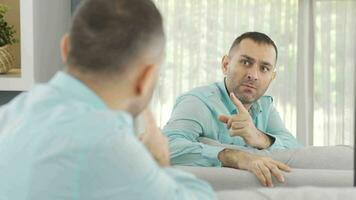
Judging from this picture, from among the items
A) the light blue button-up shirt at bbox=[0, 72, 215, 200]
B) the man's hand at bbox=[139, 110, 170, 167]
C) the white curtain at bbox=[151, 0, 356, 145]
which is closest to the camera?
the light blue button-up shirt at bbox=[0, 72, 215, 200]

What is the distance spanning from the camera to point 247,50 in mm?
925

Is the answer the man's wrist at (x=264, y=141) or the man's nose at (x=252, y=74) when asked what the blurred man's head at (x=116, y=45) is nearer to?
the man's wrist at (x=264, y=141)

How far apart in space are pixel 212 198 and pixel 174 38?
1.09 metres

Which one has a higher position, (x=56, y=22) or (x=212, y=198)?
(x=56, y=22)

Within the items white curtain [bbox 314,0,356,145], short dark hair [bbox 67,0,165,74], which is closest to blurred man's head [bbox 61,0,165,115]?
short dark hair [bbox 67,0,165,74]

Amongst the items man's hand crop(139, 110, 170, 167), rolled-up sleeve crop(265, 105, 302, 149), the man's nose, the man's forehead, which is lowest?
rolled-up sleeve crop(265, 105, 302, 149)

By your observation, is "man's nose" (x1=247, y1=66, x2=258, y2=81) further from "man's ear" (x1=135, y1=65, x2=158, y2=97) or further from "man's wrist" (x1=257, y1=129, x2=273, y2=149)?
"man's ear" (x1=135, y1=65, x2=158, y2=97)

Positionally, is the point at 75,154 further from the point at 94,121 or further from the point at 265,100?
the point at 265,100

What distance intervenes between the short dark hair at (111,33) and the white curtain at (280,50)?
21.2 inches

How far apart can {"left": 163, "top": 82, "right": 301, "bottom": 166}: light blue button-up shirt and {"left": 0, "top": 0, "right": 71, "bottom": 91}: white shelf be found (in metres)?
0.31

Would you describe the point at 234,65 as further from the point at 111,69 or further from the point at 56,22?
the point at 111,69

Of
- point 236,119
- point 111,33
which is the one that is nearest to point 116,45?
point 111,33

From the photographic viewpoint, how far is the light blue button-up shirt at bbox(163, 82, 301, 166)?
0.69 meters

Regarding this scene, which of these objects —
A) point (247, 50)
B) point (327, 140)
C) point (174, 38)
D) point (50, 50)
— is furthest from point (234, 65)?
point (174, 38)
